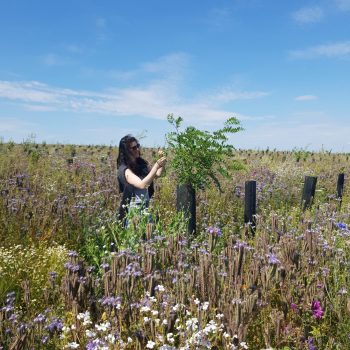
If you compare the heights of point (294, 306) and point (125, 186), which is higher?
point (125, 186)

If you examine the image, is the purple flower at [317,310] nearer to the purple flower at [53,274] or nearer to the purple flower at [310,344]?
the purple flower at [310,344]

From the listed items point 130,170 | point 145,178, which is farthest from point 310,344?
point 130,170

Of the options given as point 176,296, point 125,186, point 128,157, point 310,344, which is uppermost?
point 128,157

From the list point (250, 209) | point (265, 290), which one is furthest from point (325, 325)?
point (250, 209)

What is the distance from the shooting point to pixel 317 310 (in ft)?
11.0

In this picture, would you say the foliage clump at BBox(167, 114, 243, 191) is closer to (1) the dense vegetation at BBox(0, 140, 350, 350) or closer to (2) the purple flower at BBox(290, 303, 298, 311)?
(1) the dense vegetation at BBox(0, 140, 350, 350)

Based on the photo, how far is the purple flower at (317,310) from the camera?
3332 millimetres

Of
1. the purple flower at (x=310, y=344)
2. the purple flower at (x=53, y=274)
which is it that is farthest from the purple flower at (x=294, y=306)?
the purple flower at (x=53, y=274)

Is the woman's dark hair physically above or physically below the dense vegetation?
above

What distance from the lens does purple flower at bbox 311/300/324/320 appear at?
333cm

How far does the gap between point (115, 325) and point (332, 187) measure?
11.7 m

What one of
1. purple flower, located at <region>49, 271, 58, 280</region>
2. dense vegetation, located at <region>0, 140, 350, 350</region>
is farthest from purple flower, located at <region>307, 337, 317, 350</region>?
purple flower, located at <region>49, 271, 58, 280</region>

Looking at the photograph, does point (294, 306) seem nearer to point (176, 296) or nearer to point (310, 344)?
point (310, 344)

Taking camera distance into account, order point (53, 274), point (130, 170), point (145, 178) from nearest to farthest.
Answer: point (53, 274) → point (145, 178) → point (130, 170)
